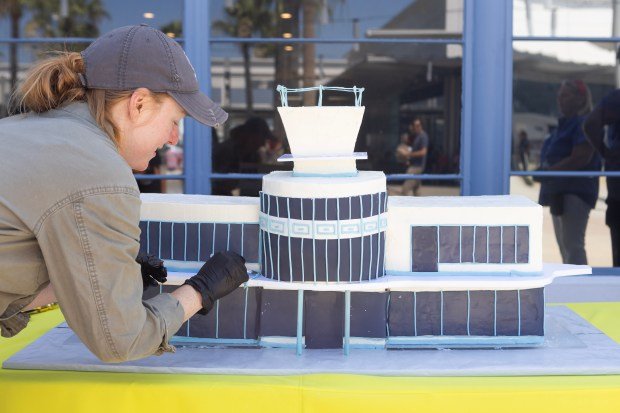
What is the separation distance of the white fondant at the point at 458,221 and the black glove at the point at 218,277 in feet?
1.06

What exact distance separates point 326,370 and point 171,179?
129 centimetres

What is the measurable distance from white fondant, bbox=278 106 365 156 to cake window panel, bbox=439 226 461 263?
10.2 inches

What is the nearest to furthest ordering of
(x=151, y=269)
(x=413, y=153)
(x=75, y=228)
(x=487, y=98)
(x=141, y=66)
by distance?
(x=75, y=228)
(x=141, y=66)
(x=151, y=269)
(x=487, y=98)
(x=413, y=153)

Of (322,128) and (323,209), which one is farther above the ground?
(322,128)

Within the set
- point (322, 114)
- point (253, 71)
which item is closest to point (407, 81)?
point (253, 71)

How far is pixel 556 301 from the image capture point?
2.25m

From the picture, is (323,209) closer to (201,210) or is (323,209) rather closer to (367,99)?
(201,210)

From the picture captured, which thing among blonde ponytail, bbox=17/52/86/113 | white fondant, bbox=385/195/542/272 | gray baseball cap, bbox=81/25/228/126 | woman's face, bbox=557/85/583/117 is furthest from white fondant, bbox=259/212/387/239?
woman's face, bbox=557/85/583/117

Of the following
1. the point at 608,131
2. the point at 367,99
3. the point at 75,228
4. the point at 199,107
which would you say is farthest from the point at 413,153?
the point at 75,228

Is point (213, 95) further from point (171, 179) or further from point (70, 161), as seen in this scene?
point (70, 161)

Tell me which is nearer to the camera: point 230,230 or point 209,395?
point 209,395

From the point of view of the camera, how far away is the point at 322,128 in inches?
58.2

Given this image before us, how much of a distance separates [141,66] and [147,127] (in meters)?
0.10

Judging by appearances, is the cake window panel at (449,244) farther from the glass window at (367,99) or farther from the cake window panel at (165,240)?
the glass window at (367,99)
